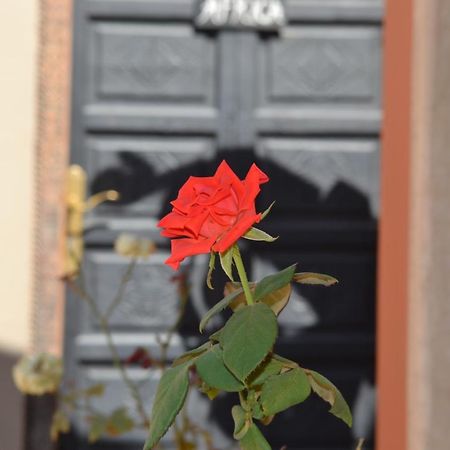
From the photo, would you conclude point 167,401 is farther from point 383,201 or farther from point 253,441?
point 383,201

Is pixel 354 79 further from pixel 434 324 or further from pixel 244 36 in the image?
pixel 434 324

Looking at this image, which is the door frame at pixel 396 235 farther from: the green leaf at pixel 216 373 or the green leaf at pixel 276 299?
the green leaf at pixel 216 373

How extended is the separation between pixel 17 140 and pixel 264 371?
315cm

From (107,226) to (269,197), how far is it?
2.11 ft

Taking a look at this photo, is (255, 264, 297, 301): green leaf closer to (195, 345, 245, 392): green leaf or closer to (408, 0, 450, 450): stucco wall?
(195, 345, 245, 392): green leaf

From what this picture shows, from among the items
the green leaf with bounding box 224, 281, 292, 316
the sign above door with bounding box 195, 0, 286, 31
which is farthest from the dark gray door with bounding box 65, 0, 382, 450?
the green leaf with bounding box 224, 281, 292, 316

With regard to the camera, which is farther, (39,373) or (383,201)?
(383,201)

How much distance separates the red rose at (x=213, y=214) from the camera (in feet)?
2.74

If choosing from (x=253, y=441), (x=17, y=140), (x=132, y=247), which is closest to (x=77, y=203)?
(x=17, y=140)

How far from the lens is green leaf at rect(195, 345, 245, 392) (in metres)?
0.83

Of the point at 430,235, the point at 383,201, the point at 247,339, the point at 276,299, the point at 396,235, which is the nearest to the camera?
the point at 247,339

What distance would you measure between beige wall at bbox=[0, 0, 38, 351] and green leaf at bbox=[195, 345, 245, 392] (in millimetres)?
3071

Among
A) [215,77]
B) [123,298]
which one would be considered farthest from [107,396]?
[215,77]

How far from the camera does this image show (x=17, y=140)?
3.90m
